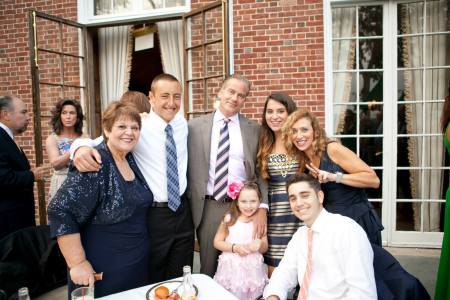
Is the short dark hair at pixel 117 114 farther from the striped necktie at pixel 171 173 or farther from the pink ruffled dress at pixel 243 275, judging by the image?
the pink ruffled dress at pixel 243 275

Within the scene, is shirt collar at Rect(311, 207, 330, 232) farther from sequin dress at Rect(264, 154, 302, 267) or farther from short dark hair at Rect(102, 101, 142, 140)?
short dark hair at Rect(102, 101, 142, 140)

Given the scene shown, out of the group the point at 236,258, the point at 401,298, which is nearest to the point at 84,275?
the point at 236,258

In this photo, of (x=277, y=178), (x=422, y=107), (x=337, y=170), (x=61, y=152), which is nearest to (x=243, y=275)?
(x=277, y=178)

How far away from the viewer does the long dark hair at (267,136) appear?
2841 mm

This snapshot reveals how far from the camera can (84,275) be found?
6.49 feet

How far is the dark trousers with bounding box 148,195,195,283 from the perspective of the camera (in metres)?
2.62

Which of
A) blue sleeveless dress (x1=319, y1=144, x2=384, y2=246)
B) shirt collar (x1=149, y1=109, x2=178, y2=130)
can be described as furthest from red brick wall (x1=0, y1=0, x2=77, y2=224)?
blue sleeveless dress (x1=319, y1=144, x2=384, y2=246)

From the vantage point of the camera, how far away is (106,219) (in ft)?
6.91

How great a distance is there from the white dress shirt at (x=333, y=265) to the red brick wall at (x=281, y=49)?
3.05m

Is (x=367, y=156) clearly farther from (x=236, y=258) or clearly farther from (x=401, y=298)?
(x=401, y=298)

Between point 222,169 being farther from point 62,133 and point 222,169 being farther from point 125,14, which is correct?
point 125,14

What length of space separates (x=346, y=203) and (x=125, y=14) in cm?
450

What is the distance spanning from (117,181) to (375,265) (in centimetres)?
149

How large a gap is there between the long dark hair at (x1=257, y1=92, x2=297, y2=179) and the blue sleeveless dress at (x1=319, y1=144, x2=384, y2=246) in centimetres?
44
